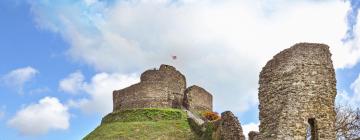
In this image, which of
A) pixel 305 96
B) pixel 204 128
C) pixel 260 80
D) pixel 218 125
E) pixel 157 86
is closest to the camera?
pixel 305 96

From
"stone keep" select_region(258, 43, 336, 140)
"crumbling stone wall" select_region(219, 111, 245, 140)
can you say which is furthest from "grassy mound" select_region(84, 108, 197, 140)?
"stone keep" select_region(258, 43, 336, 140)

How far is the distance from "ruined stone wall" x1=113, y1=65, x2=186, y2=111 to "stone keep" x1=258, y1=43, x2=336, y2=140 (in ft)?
116

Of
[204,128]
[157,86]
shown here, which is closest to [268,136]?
[204,128]

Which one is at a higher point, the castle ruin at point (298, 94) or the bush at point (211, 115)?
the bush at point (211, 115)

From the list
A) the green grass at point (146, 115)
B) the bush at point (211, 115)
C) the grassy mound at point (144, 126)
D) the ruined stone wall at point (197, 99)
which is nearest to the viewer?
the grassy mound at point (144, 126)

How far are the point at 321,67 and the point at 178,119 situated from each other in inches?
1166

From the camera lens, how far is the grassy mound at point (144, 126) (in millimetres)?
44781

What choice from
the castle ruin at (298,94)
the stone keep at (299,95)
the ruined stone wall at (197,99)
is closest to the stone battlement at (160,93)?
the ruined stone wall at (197,99)

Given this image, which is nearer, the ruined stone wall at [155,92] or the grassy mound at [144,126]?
the grassy mound at [144,126]

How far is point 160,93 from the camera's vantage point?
2221 inches

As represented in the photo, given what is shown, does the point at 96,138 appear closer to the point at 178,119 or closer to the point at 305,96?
the point at 178,119

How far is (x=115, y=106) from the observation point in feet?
190

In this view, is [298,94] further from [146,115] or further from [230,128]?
[146,115]

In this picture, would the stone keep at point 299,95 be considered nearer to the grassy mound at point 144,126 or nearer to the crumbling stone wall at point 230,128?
the crumbling stone wall at point 230,128
